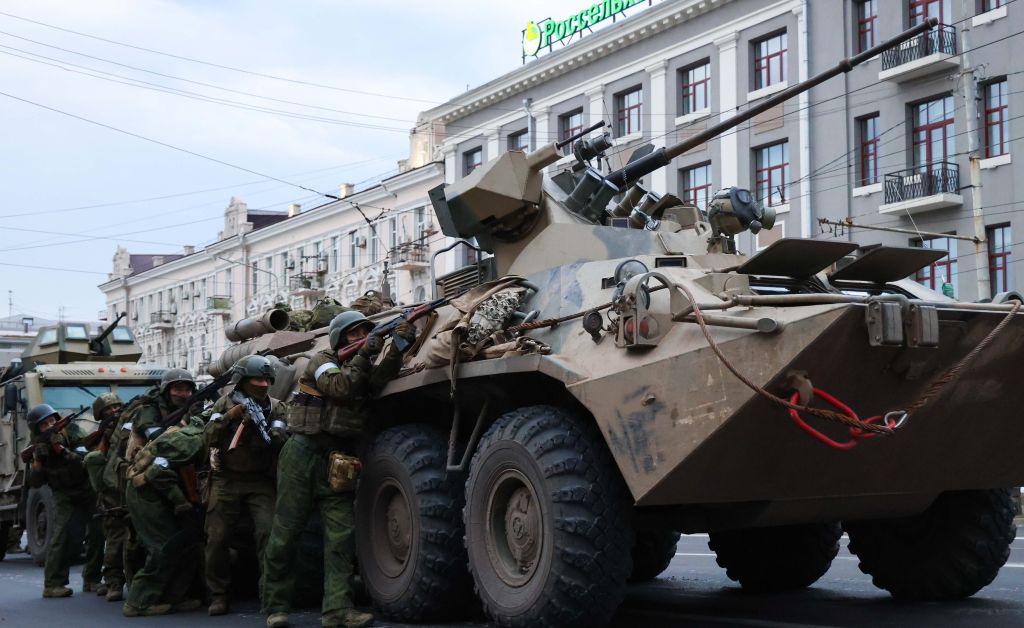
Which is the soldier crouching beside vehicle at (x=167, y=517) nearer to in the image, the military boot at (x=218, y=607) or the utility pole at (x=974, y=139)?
the military boot at (x=218, y=607)

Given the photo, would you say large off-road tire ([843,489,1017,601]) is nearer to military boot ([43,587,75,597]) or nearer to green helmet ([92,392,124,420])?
military boot ([43,587,75,597])

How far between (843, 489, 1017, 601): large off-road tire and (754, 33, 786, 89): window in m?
17.0

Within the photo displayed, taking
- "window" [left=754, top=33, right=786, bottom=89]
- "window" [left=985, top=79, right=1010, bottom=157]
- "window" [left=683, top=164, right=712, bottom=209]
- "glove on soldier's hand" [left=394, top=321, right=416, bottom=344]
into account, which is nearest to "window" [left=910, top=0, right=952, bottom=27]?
"window" [left=985, top=79, right=1010, bottom=157]

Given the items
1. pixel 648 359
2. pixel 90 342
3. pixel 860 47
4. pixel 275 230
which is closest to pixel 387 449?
pixel 648 359

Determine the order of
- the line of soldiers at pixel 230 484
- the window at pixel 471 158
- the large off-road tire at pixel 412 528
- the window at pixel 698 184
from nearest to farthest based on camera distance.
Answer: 1. the large off-road tire at pixel 412 528
2. the line of soldiers at pixel 230 484
3. the window at pixel 698 184
4. the window at pixel 471 158

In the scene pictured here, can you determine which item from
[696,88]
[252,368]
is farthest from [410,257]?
[252,368]

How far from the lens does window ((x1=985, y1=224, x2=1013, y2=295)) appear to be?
67.4 ft

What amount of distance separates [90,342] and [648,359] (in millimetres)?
13112

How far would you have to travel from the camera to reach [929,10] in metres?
21.6

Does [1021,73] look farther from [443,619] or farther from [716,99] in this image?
[443,619]

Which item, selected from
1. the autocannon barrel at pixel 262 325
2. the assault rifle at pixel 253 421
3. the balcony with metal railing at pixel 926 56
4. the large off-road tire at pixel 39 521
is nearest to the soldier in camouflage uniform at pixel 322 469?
the assault rifle at pixel 253 421

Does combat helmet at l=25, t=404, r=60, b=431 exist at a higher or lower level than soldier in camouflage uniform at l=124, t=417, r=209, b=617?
higher

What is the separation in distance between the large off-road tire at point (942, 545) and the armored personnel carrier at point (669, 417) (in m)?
0.01

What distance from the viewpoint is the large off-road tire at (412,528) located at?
7.59 m
